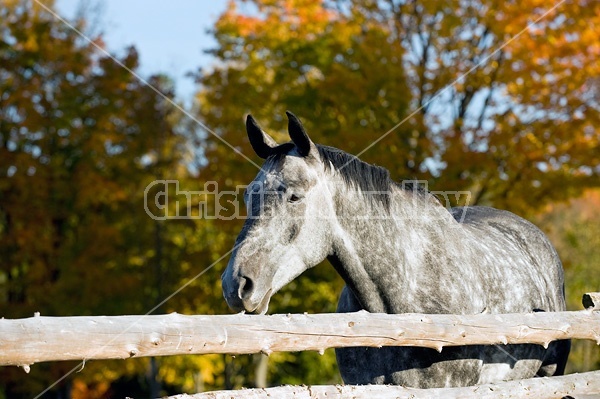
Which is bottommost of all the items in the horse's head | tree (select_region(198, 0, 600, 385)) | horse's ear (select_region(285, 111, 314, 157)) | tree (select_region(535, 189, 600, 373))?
tree (select_region(535, 189, 600, 373))

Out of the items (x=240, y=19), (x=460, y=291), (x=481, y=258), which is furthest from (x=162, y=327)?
(x=240, y=19)

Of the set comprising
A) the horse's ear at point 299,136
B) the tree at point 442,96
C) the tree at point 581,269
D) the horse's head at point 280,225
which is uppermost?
the tree at point 442,96

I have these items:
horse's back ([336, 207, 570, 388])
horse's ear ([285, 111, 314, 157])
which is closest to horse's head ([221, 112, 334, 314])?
horse's ear ([285, 111, 314, 157])

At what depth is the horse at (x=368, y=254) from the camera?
4.33m

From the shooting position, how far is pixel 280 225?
4.36 metres

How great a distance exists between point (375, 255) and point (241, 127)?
986 centimetres

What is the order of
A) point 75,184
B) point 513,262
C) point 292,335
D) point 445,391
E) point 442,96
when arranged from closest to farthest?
1. point 292,335
2. point 445,391
3. point 513,262
4. point 442,96
5. point 75,184

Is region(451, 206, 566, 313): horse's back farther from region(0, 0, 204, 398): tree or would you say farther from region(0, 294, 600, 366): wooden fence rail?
region(0, 0, 204, 398): tree

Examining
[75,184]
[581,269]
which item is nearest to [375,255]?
[75,184]

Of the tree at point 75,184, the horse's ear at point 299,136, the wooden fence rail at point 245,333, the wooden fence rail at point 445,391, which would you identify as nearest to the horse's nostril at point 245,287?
the wooden fence rail at point 245,333

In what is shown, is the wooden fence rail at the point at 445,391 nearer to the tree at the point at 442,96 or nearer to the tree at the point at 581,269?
the tree at the point at 442,96

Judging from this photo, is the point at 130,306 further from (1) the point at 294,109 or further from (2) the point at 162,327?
(2) the point at 162,327

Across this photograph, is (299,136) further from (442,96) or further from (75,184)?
(75,184)

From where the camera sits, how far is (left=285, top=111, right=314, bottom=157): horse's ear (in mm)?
4400
